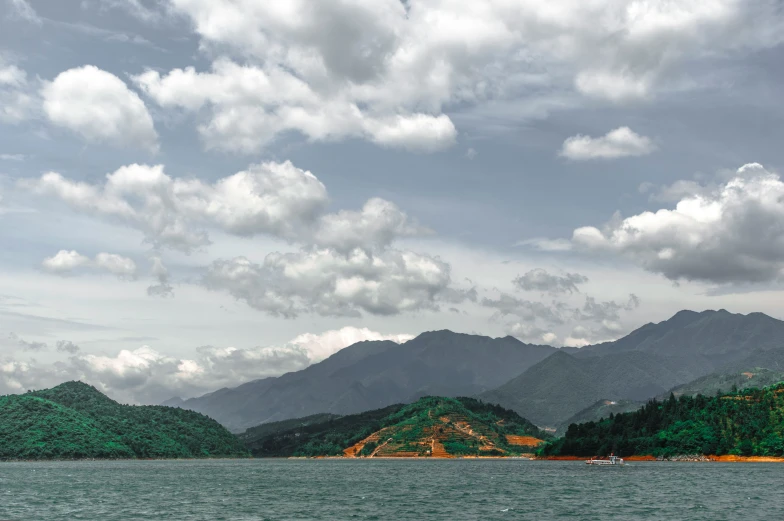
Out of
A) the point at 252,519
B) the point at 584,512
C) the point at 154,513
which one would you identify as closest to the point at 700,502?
the point at 584,512

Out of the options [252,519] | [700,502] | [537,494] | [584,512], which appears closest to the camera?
[252,519]

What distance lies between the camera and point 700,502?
151 meters

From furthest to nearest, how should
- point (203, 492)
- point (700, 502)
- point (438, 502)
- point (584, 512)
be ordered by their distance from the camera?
point (203, 492), point (438, 502), point (700, 502), point (584, 512)

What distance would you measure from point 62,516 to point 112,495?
167 feet


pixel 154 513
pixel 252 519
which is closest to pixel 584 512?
pixel 252 519

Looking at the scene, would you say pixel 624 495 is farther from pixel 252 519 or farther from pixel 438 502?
pixel 252 519

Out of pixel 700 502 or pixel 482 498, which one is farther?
pixel 482 498

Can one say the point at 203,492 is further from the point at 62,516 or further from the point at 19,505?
the point at 62,516

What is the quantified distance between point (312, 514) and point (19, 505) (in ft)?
209

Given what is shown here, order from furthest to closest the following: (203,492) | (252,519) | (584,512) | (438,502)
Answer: (203,492)
(438,502)
(584,512)
(252,519)

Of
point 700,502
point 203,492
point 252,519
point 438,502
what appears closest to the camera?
point 252,519

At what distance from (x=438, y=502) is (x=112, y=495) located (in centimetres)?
8063

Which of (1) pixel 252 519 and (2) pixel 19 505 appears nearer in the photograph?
(1) pixel 252 519

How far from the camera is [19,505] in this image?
6137 inches
